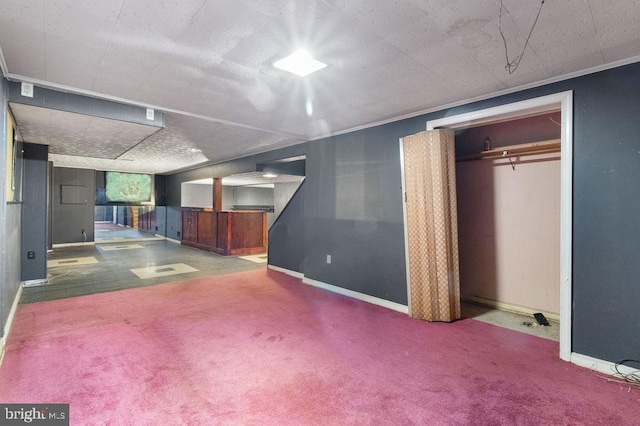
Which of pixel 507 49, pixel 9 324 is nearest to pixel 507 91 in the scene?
pixel 507 49

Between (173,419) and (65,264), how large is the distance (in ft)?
19.6

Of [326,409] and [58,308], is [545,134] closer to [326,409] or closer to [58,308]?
[326,409]

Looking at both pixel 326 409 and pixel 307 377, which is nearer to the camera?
pixel 326 409

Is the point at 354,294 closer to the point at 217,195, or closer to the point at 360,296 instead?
the point at 360,296

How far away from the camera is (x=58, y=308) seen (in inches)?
139

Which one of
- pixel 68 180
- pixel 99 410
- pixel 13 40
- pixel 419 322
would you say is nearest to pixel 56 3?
pixel 13 40

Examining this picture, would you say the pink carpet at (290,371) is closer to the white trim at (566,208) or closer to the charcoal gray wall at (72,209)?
the white trim at (566,208)

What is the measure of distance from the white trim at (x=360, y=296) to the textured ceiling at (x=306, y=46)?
86.8 inches

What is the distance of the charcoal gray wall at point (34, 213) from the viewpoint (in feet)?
14.6

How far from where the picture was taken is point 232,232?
24.5ft

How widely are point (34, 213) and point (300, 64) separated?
476cm

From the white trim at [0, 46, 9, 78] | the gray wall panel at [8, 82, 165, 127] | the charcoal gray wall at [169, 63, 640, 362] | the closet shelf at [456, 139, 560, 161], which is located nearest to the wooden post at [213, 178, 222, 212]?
the gray wall panel at [8, 82, 165, 127]

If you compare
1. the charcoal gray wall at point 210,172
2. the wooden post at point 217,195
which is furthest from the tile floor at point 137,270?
the charcoal gray wall at point 210,172

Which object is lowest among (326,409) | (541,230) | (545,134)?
(326,409)
